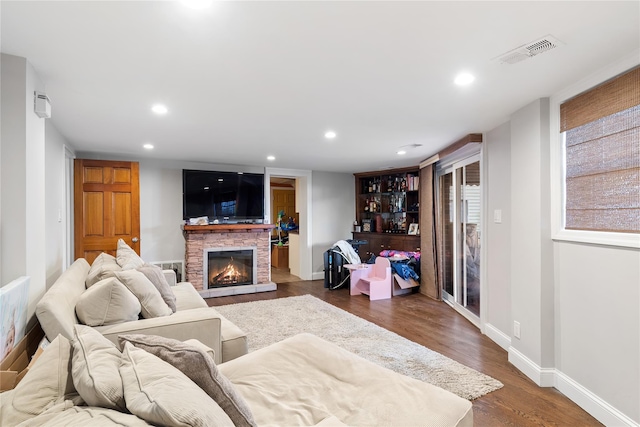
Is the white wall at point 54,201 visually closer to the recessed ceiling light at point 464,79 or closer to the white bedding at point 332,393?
the white bedding at point 332,393

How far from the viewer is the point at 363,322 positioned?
3928mm

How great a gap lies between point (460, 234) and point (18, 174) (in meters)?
4.39

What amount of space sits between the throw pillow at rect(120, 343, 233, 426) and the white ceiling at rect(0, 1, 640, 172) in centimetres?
138

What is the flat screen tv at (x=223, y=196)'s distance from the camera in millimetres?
5395

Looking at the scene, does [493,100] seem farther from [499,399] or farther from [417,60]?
[499,399]

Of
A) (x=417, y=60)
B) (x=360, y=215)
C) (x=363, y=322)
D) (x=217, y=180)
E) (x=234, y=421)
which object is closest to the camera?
(x=234, y=421)

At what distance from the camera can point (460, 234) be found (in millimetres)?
4473

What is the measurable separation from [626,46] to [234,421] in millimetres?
2531

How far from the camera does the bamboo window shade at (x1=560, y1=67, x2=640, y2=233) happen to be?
6.41 feet

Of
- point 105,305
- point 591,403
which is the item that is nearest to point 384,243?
point 591,403

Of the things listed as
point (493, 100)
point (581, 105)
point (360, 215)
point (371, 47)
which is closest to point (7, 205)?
point (371, 47)

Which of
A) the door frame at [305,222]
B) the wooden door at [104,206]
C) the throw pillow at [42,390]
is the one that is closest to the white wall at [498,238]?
the throw pillow at [42,390]

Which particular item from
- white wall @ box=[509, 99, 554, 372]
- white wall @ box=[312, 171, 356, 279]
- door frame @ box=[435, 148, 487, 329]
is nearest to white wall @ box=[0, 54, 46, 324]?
white wall @ box=[509, 99, 554, 372]

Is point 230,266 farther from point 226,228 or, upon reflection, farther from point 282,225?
point 282,225
